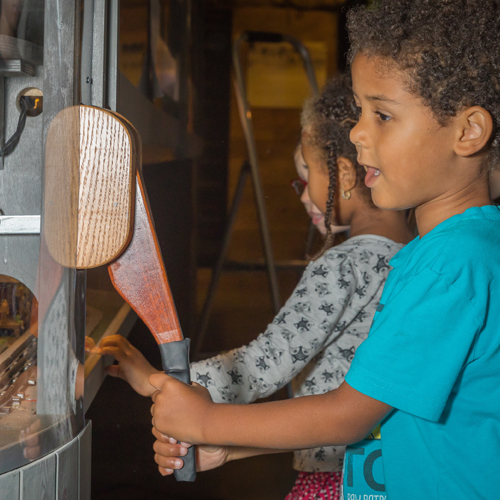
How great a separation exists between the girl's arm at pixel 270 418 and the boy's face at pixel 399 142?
0.18 m

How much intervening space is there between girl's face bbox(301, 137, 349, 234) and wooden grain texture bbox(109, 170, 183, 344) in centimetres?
51

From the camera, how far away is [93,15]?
0.50 meters

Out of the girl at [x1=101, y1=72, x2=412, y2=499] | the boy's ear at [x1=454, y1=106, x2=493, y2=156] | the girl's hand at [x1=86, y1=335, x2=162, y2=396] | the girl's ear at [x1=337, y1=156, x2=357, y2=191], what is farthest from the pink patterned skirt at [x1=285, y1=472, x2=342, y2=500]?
the boy's ear at [x1=454, y1=106, x2=493, y2=156]

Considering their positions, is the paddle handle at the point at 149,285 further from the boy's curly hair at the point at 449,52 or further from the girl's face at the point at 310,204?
the girl's face at the point at 310,204

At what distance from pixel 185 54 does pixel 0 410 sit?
1.31 m

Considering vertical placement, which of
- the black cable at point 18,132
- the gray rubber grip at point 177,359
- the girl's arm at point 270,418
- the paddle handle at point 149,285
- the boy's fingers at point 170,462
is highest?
the black cable at point 18,132

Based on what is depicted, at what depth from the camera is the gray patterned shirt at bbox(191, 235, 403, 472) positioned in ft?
2.27

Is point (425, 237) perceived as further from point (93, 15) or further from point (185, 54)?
point (185, 54)

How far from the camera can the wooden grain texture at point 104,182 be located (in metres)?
0.41

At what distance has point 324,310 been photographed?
734mm

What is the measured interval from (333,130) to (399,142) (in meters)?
0.41

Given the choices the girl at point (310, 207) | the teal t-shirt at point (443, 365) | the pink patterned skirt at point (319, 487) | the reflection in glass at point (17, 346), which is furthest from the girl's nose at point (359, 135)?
the pink patterned skirt at point (319, 487)

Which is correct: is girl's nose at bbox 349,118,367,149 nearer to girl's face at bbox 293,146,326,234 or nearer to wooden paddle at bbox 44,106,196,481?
wooden paddle at bbox 44,106,196,481

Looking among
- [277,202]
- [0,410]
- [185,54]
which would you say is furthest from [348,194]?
[277,202]
